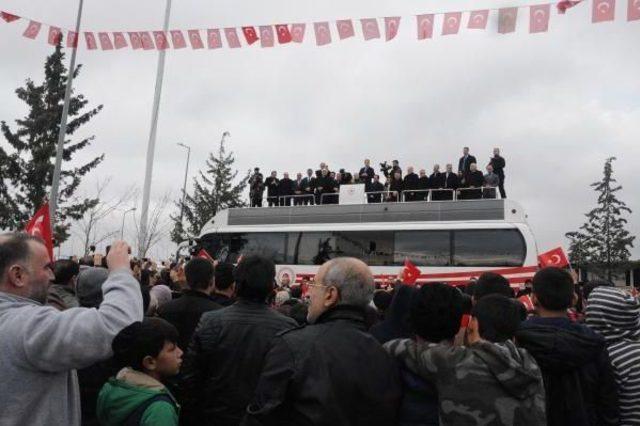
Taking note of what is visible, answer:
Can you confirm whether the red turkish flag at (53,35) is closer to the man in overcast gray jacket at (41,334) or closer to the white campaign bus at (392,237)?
the white campaign bus at (392,237)

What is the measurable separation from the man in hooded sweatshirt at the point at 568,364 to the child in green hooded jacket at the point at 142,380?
1.77 m

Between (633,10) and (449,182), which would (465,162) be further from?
(633,10)

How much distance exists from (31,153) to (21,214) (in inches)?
138

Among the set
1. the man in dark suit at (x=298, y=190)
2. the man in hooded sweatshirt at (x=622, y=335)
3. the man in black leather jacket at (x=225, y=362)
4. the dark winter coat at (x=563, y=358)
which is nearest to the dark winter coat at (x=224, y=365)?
the man in black leather jacket at (x=225, y=362)

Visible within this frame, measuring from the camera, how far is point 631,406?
10.9ft

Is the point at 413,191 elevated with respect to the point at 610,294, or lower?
elevated

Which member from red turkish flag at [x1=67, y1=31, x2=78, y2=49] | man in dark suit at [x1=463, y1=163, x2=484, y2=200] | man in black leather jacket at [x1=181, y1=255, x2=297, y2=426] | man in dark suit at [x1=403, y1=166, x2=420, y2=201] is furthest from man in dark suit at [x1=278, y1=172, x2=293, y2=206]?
man in black leather jacket at [x1=181, y1=255, x2=297, y2=426]

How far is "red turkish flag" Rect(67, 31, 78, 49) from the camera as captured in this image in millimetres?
15477

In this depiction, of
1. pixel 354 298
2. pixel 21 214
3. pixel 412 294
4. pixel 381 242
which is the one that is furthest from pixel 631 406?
pixel 21 214

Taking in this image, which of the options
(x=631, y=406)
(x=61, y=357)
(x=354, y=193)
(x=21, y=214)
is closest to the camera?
(x=61, y=357)

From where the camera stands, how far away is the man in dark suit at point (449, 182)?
18431mm

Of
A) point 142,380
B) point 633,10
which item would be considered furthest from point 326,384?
point 633,10

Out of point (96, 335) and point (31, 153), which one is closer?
point (96, 335)

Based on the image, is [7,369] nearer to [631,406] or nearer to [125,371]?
[125,371]
